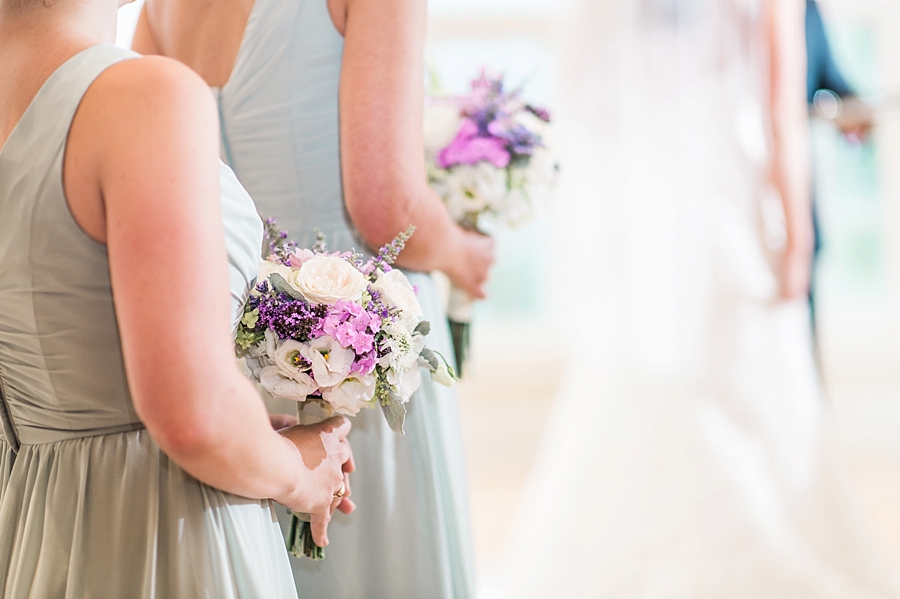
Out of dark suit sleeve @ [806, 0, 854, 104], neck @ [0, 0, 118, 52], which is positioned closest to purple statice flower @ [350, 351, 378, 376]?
neck @ [0, 0, 118, 52]

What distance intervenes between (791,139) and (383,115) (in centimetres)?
167

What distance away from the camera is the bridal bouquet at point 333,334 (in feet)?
3.18

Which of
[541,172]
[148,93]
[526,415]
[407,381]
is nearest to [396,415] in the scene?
[407,381]

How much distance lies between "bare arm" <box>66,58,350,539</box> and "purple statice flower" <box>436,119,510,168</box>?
2.81ft

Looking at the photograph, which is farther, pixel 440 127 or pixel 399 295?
pixel 440 127

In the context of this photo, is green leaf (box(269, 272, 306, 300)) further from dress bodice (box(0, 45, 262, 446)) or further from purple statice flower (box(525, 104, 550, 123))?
purple statice flower (box(525, 104, 550, 123))

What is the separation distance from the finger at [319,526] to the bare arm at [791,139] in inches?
74.5

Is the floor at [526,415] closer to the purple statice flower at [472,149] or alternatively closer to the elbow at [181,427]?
the purple statice flower at [472,149]

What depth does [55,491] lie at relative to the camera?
3.03 ft

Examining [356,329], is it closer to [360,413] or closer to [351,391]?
[351,391]

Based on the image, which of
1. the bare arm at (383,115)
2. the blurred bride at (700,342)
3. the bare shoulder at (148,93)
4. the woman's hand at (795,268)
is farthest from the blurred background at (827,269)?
the bare shoulder at (148,93)

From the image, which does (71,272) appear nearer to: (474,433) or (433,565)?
(433,565)

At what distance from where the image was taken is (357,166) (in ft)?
3.97

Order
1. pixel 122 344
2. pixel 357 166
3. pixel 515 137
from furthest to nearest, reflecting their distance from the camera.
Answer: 1. pixel 515 137
2. pixel 357 166
3. pixel 122 344
